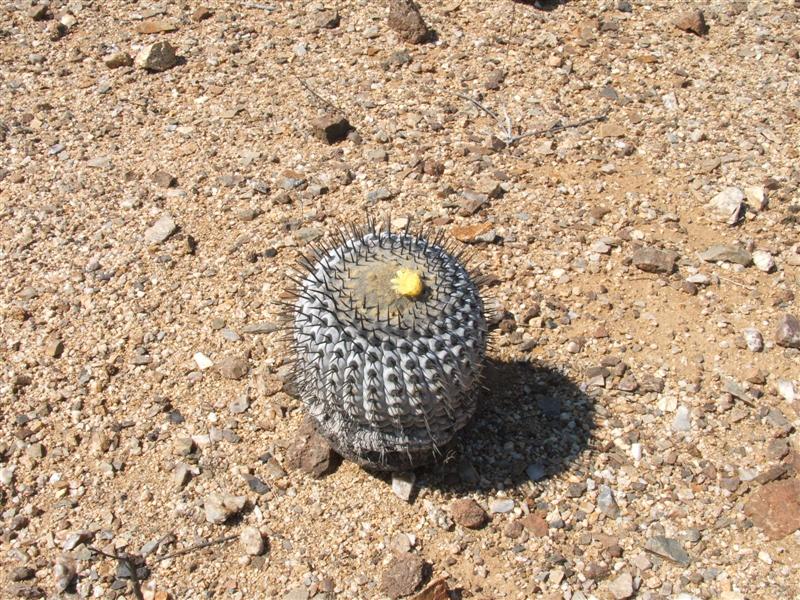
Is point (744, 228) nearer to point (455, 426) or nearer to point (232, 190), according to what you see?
point (455, 426)

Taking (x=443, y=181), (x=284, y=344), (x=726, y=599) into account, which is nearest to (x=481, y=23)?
(x=443, y=181)

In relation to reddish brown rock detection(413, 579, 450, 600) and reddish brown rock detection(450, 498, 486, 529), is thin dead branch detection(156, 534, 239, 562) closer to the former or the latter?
reddish brown rock detection(413, 579, 450, 600)

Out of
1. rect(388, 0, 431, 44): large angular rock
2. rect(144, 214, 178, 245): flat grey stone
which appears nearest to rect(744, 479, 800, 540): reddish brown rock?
rect(144, 214, 178, 245): flat grey stone

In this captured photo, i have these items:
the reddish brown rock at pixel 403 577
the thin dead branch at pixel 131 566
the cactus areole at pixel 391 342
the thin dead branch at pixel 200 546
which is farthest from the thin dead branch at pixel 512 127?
the thin dead branch at pixel 131 566

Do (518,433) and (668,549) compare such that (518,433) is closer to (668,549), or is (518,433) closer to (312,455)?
(668,549)

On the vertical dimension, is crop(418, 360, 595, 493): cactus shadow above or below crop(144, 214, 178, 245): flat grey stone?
below

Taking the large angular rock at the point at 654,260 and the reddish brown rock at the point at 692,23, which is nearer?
the large angular rock at the point at 654,260

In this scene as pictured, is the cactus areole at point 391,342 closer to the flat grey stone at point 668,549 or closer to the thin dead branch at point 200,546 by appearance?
the thin dead branch at point 200,546
